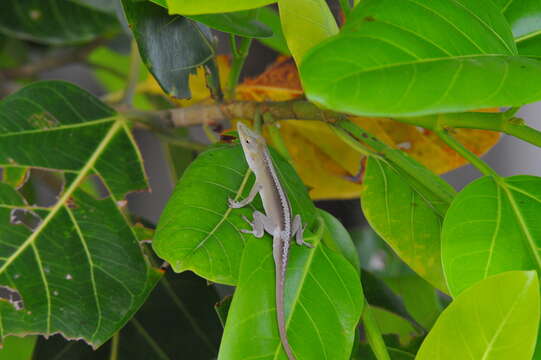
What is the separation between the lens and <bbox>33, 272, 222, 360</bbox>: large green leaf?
78cm

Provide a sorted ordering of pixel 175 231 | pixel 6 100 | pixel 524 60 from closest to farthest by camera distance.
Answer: pixel 524 60
pixel 175 231
pixel 6 100

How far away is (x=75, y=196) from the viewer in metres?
0.71

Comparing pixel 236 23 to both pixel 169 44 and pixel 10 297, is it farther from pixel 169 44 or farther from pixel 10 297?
pixel 10 297

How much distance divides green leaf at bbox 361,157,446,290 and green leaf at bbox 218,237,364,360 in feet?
0.20

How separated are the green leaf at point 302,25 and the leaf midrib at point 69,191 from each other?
294 mm

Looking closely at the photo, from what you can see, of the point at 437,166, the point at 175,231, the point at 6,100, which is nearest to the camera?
the point at 175,231

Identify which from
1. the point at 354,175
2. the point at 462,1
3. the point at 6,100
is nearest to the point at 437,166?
the point at 354,175

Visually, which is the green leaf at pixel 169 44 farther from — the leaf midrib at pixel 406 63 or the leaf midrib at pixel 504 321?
the leaf midrib at pixel 504 321

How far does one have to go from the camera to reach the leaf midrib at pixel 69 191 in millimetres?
645

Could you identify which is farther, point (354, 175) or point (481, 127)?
point (354, 175)

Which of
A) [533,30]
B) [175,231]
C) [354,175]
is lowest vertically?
[354,175]

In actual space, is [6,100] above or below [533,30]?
below

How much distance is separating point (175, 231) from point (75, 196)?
0.68 feet

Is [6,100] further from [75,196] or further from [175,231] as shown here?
[175,231]
